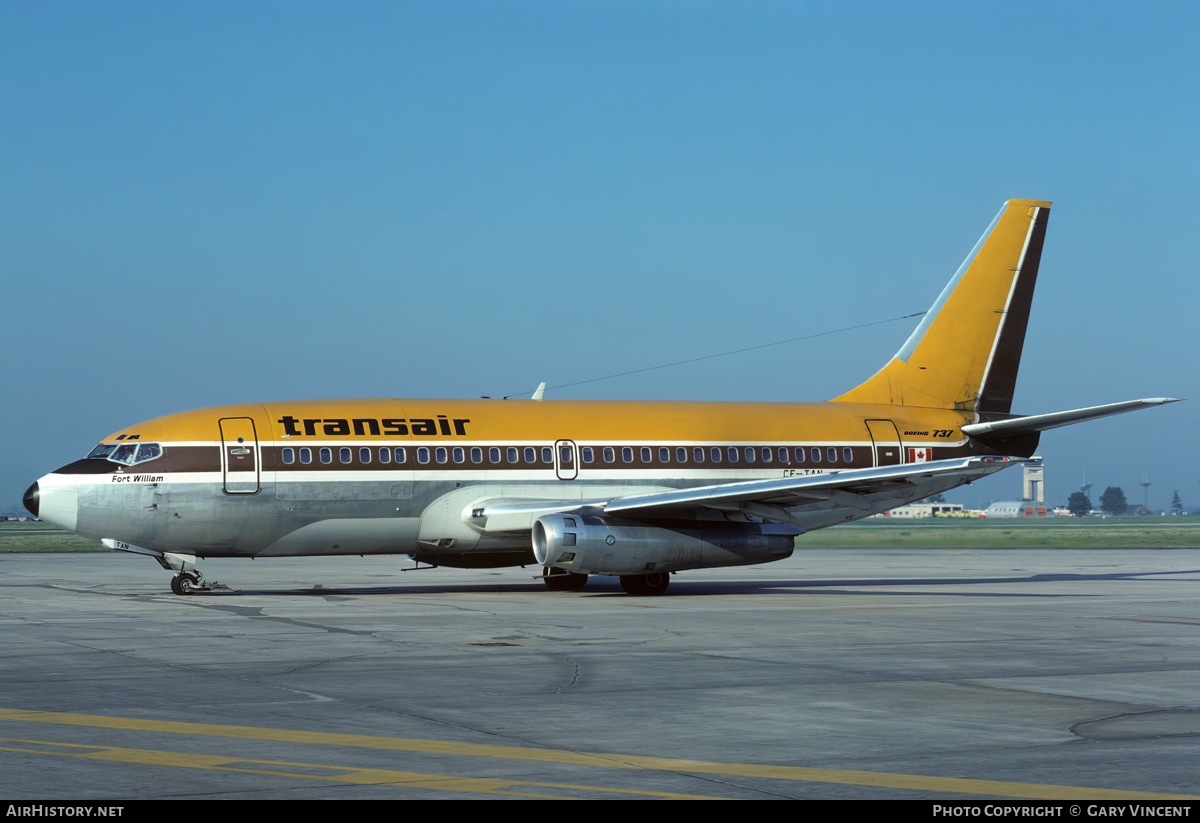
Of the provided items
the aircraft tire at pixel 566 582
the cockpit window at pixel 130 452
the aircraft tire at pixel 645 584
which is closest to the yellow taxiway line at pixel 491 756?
the cockpit window at pixel 130 452

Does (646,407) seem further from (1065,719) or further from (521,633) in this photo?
(1065,719)

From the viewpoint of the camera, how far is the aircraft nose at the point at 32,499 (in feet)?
84.0

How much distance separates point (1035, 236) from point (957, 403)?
4.97 meters

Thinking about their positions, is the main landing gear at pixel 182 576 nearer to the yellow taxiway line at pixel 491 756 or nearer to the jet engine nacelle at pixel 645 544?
the jet engine nacelle at pixel 645 544

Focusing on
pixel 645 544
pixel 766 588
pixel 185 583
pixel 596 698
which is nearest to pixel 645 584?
pixel 645 544

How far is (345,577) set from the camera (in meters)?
35.3

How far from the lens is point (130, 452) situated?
26.3m

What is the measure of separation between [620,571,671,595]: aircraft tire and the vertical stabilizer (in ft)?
28.5

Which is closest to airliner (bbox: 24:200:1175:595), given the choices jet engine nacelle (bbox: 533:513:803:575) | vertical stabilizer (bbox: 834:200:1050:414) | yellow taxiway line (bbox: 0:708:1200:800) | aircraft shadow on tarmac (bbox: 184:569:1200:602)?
jet engine nacelle (bbox: 533:513:803:575)

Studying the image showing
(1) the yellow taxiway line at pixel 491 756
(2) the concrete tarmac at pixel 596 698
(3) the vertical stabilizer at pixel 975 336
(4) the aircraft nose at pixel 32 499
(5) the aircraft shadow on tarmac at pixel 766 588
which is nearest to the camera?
(1) the yellow taxiway line at pixel 491 756

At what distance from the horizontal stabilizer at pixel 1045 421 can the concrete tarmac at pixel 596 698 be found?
13.4 feet

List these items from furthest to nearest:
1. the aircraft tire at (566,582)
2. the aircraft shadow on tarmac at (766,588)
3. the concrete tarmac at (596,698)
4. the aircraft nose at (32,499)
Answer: the aircraft tire at (566,582) → the aircraft shadow on tarmac at (766,588) → the aircraft nose at (32,499) → the concrete tarmac at (596,698)

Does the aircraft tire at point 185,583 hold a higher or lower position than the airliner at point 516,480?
lower
